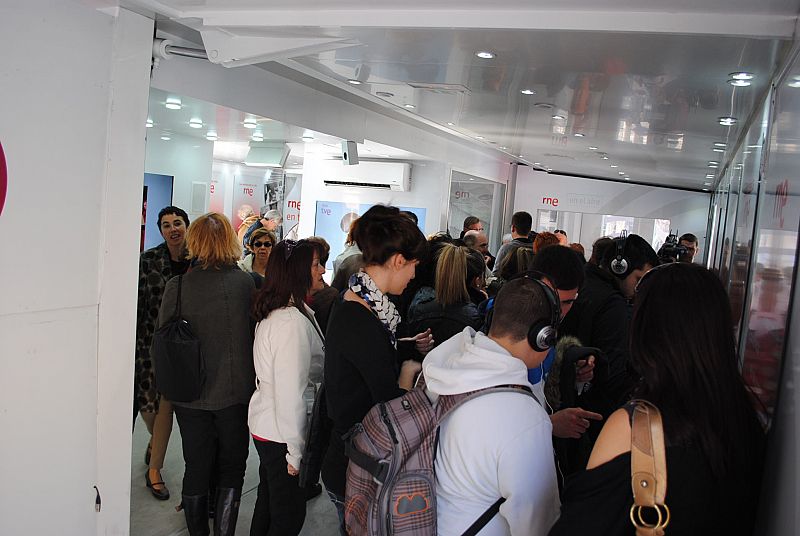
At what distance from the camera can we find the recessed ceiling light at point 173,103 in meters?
4.94

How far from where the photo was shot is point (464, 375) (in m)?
1.69

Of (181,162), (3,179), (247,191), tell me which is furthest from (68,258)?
(247,191)

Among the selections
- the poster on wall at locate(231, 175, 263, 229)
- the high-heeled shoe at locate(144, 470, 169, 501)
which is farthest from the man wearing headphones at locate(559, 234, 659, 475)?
the poster on wall at locate(231, 175, 263, 229)

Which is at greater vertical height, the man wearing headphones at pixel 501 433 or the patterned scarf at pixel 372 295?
the patterned scarf at pixel 372 295

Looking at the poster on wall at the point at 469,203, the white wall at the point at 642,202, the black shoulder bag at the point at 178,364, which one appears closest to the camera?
the black shoulder bag at the point at 178,364

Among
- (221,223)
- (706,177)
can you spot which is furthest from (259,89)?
(706,177)

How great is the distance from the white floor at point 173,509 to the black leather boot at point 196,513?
39 centimetres

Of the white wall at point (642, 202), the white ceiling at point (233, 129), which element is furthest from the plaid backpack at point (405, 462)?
the white wall at point (642, 202)

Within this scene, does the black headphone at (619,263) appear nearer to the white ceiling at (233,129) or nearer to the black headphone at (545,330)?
the black headphone at (545,330)

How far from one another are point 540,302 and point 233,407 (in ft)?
6.93

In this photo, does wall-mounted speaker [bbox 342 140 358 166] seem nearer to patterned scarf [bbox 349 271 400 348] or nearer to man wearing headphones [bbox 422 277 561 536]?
patterned scarf [bbox 349 271 400 348]

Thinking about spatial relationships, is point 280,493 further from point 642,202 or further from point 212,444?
point 642,202

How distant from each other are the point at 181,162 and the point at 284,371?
469cm

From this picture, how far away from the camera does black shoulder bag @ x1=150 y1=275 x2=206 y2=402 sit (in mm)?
3227
